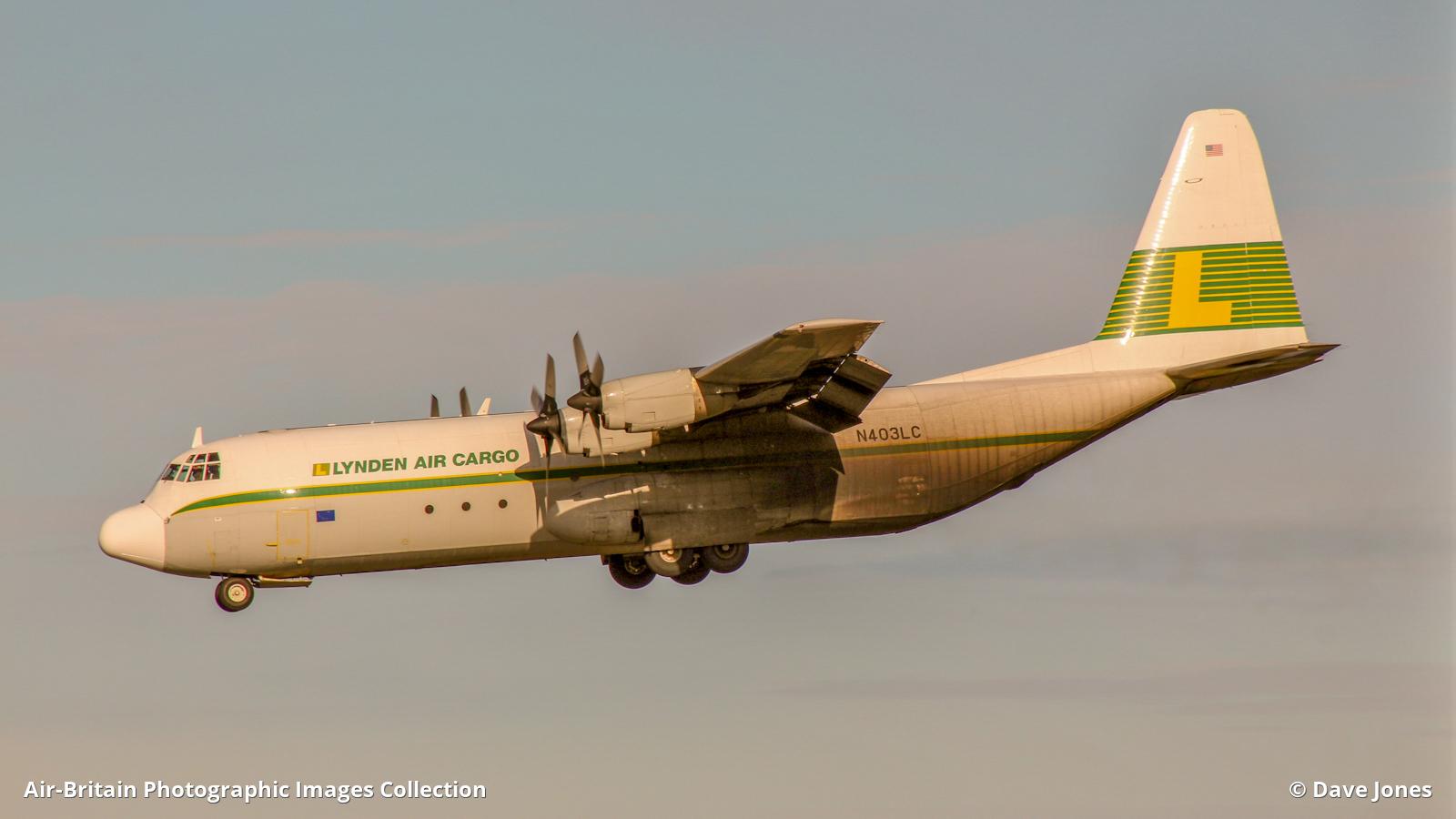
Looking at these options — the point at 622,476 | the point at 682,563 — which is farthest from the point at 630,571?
the point at 622,476

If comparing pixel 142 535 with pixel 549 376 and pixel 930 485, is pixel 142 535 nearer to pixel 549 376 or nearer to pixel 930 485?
pixel 549 376

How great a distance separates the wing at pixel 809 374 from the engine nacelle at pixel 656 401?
0.58 feet

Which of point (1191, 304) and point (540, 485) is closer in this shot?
point (540, 485)

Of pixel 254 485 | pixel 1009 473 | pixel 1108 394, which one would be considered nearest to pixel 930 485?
pixel 1009 473

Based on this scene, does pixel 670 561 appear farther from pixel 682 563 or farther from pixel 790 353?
pixel 790 353

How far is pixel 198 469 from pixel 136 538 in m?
1.36

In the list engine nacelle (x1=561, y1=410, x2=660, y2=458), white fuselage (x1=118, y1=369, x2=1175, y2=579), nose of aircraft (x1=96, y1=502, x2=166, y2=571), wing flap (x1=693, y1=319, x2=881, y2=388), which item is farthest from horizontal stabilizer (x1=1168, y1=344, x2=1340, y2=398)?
nose of aircraft (x1=96, y1=502, x2=166, y2=571)

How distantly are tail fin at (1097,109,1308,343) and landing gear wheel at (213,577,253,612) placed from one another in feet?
47.8

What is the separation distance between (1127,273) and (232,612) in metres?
15.8

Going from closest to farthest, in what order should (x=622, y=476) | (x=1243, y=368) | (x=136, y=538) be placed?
(x=136, y=538) → (x=622, y=476) → (x=1243, y=368)

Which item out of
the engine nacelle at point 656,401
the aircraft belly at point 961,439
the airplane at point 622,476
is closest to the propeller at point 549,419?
the airplane at point 622,476

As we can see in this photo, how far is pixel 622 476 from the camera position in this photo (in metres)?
22.8

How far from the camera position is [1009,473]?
78.4 feet

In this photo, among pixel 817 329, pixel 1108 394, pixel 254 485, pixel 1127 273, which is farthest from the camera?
pixel 1127 273
